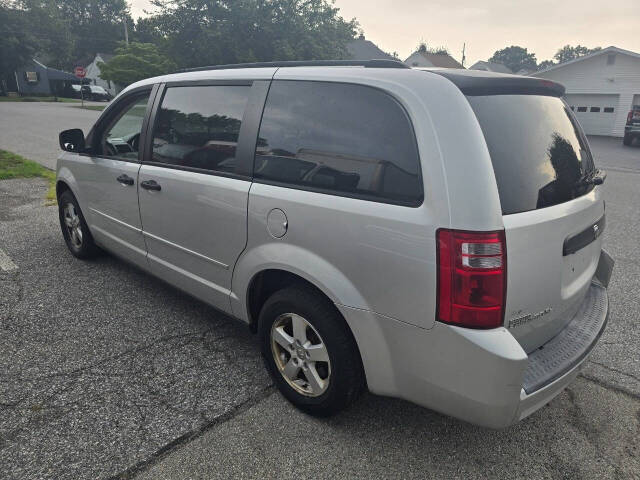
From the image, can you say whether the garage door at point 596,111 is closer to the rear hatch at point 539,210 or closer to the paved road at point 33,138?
the paved road at point 33,138

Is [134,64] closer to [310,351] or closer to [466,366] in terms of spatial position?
[310,351]

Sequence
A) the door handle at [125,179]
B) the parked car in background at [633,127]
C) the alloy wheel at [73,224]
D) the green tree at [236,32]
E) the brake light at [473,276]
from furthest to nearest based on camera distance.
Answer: the green tree at [236,32] → the parked car in background at [633,127] → the alloy wheel at [73,224] → the door handle at [125,179] → the brake light at [473,276]

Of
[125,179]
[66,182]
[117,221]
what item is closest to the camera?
[125,179]

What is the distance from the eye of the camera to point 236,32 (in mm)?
32906

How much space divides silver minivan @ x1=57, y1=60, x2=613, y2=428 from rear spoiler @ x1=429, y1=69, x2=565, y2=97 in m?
0.01

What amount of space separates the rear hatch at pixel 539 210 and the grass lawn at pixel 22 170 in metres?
7.47

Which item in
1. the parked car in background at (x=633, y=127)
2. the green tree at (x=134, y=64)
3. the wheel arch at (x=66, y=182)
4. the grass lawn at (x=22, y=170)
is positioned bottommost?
the parked car in background at (x=633, y=127)

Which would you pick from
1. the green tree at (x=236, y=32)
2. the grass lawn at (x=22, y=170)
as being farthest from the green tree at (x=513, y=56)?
the grass lawn at (x=22, y=170)

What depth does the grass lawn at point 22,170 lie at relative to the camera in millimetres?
8641

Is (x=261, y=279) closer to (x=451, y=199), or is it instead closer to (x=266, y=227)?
(x=266, y=227)

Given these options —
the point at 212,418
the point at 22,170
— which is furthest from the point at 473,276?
the point at 22,170

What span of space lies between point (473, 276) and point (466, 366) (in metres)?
0.37

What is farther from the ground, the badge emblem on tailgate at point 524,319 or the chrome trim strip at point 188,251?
the badge emblem on tailgate at point 524,319

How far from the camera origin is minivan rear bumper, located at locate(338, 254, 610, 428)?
1836mm
